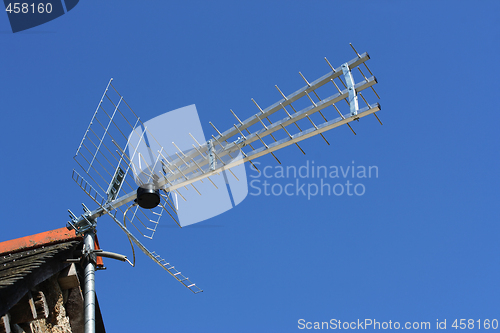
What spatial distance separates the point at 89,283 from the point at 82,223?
1.05 metres

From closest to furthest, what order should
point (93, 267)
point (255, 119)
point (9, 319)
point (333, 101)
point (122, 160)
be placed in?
point (9, 319)
point (333, 101)
point (255, 119)
point (93, 267)
point (122, 160)

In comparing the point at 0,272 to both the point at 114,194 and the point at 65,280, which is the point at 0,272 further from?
the point at 114,194

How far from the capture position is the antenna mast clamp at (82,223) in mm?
7590

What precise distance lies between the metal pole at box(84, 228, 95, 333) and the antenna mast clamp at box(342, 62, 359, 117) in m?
4.64

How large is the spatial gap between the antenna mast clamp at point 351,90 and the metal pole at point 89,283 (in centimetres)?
464

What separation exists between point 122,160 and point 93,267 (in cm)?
182

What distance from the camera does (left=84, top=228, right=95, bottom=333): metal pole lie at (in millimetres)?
6840

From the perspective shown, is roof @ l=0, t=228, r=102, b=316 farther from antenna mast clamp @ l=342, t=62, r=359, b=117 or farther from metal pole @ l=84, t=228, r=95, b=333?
antenna mast clamp @ l=342, t=62, r=359, b=117

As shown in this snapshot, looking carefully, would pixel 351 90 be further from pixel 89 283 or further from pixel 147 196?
pixel 89 283

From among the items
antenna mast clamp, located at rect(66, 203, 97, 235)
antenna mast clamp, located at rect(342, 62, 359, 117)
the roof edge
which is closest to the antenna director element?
antenna mast clamp, located at rect(66, 203, 97, 235)

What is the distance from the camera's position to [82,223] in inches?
303

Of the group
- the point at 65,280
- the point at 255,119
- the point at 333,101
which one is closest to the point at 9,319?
the point at 65,280

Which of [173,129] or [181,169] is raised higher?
[173,129]

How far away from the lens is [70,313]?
726cm
